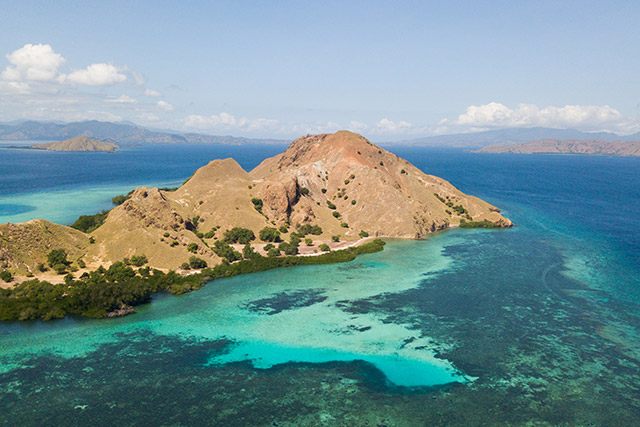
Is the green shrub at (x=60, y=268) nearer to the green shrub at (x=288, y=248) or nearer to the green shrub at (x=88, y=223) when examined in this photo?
the green shrub at (x=88, y=223)

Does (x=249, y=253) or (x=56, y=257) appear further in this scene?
(x=249, y=253)

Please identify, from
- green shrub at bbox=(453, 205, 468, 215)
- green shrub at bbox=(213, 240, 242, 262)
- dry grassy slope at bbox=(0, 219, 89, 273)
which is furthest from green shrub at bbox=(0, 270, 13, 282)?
green shrub at bbox=(453, 205, 468, 215)

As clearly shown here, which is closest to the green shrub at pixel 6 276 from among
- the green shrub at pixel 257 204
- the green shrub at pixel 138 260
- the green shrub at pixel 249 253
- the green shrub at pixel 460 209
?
the green shrub at pixel 138 260

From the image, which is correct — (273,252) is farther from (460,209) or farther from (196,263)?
(460,209)

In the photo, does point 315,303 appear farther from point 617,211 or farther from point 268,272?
point 617,211

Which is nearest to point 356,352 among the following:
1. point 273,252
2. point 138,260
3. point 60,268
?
point 273,252

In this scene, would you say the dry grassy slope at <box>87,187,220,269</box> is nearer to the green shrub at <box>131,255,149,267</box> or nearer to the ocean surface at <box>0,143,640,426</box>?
the green shrub at <box>131,255,149,267</box>

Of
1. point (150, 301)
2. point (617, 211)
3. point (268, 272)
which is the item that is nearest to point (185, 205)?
point (268, 272)
